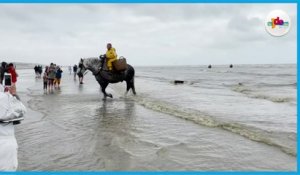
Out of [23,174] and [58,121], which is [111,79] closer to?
[58,121]

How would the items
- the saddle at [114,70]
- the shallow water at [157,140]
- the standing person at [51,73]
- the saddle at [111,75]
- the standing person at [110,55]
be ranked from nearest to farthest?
the shallow water at [157,140]
the standing person at [110,55]
the saddle at [114,70]
the saddle at [111,75]
the standing person at [51,73]

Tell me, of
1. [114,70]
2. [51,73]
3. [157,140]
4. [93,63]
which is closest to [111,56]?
[114,70]

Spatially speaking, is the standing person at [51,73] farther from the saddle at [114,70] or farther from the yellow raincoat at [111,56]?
the yellow raincoat at [111,56]

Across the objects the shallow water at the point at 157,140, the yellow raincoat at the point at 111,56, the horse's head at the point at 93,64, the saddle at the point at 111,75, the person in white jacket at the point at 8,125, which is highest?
the yellow raincoat at the point at 111,56

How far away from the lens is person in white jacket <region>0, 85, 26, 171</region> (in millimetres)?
3354

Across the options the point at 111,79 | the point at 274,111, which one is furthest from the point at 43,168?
the point at 111,79

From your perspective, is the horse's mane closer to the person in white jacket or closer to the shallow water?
the shallow water

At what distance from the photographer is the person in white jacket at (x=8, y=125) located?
3.35m

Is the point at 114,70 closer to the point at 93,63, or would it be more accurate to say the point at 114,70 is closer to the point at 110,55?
the point at 110,55

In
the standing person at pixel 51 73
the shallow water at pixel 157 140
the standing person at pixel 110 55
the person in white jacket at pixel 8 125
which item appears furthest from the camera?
the standing person at pixel 51 73

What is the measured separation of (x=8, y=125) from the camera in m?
3.48

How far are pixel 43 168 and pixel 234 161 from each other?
2.96 meters

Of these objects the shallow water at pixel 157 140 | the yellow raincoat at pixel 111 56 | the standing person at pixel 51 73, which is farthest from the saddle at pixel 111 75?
the standing person at pixel 51 73

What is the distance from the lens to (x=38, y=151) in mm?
6262
